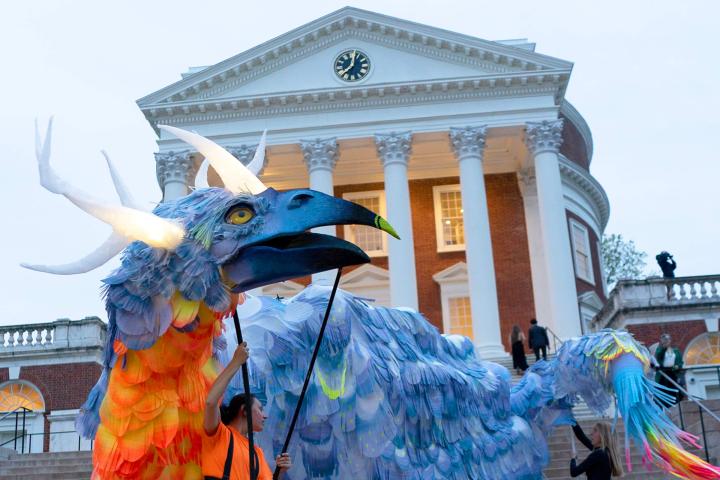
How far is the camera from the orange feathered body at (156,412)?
3945 mm

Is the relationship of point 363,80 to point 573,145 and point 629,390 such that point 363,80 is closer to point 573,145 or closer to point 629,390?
point 573,145

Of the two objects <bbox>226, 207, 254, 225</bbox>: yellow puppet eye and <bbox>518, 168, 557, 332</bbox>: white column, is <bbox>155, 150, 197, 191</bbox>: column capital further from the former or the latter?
A: <bbox>226, 207, 254, 225</bbox>: yellow puppet eye

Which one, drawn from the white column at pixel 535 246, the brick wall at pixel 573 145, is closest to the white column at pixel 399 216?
the white column at pixel 535 246

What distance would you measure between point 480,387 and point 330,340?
69.1 inches

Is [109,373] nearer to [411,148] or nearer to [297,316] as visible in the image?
[297,316]

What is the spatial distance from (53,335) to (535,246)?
1559cm

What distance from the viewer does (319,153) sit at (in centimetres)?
2855

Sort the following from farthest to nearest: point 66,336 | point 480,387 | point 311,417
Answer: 1. point 66,336
2. point 480,387
3. point 311,417

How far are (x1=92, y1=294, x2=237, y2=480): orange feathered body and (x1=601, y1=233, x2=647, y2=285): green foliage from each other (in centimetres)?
4946

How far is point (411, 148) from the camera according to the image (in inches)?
1134

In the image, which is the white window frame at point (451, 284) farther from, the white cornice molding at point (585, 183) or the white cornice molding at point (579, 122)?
the white cornice molding at point (579, 122)

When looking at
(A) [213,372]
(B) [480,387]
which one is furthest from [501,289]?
(A) [213,372]

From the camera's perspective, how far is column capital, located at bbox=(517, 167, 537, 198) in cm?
3192

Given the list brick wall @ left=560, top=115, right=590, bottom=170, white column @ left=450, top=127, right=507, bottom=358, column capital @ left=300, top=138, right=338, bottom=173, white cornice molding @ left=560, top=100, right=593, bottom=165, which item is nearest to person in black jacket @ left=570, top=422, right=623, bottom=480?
white column @ left=450, top=127, right=507, bottom=358
